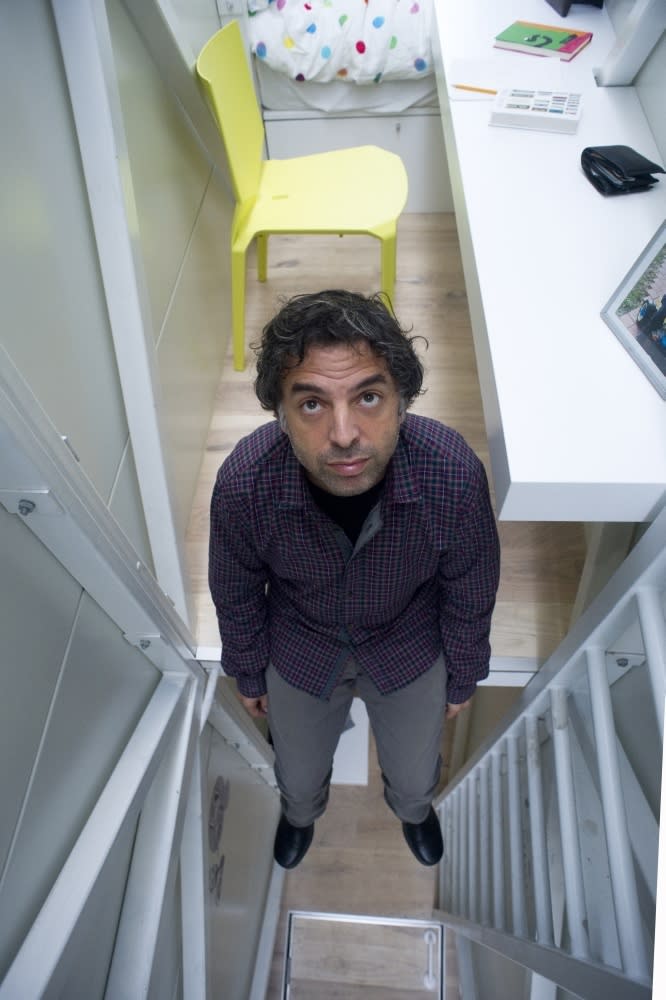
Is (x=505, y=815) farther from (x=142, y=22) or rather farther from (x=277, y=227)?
(x=142, y=22)

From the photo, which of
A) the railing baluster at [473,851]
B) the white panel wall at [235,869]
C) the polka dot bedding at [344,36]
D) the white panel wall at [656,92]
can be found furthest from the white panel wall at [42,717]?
the polka dot bedding at [344,36]

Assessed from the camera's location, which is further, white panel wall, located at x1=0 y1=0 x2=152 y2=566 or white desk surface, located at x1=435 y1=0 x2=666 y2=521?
white desk surface, located at x1=435 y1=0 x2=666 y2=521

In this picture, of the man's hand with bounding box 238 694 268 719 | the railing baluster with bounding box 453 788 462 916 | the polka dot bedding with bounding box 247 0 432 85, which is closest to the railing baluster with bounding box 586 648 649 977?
the man's hand with bounding box 238 694 268 719

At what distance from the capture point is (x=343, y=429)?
42.2 inches

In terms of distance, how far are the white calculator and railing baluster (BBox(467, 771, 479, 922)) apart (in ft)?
5.91

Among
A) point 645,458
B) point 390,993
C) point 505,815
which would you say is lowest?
point 390,993

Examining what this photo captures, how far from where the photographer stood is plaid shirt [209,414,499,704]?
124cm

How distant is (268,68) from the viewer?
246cm

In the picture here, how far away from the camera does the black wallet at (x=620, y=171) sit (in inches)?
58.1

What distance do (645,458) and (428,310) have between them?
1.49m

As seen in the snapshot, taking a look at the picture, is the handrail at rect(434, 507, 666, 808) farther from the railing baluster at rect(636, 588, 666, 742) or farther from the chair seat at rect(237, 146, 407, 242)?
the chair seat at rect(237, 146, 407, 242)

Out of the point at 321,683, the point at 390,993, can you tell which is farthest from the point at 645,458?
the point at 390,993

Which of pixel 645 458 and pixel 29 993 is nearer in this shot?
pixel 29 993

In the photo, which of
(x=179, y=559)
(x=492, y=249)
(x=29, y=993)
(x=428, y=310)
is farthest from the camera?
(x=428, y=310)
